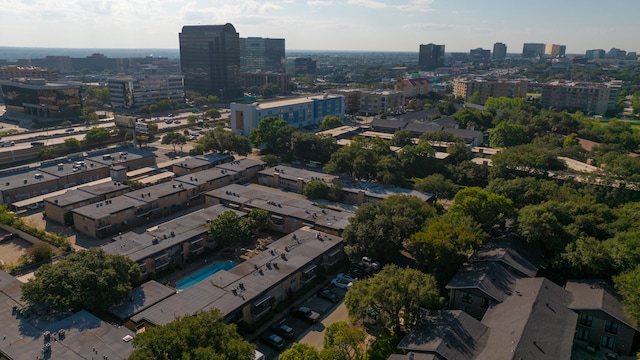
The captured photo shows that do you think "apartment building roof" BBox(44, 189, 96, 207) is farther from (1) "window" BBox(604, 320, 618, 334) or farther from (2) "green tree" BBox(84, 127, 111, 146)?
(1) "window" BBox(604, 320, 618, 334)

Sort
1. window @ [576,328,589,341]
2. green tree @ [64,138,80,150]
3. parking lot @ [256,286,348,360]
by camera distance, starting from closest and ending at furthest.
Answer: parking lot @ [256,286,348,360], window @ [576,328,589,341], green tree @ [64,138,80,150]

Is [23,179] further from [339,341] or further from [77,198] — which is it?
[339,341]

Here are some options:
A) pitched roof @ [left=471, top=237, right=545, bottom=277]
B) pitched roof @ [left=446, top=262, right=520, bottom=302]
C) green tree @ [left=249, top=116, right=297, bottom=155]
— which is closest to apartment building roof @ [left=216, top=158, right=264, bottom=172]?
green tree @ [left=249, top=116, right=297, bottom=155]

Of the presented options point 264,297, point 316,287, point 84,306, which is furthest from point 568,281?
point 84,306

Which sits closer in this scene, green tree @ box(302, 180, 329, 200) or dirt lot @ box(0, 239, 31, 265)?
dirt lot @ box(0, 239, 31, 265)

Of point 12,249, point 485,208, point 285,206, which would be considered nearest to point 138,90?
point 12,249

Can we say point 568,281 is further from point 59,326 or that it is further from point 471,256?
point 59,326

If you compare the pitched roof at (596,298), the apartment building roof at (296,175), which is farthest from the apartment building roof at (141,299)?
the pitched roof at (596,298)

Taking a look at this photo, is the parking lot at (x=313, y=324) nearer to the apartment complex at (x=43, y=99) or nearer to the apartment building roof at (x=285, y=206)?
the apartment building roof at (x=285, y=206)
